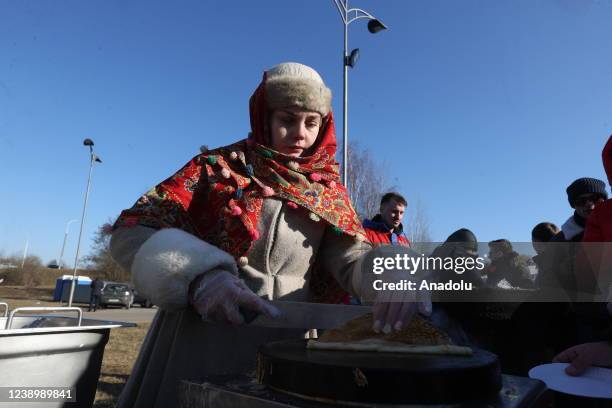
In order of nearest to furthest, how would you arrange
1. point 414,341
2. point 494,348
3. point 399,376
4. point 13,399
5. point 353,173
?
point 399,376 < point 414,341 < point 13,399 < point 494,348 < point 353,173

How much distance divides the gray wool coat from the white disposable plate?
635 millimetres

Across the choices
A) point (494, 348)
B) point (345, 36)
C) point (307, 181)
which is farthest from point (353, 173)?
point (307, 181)

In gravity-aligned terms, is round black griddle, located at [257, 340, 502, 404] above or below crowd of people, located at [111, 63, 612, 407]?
below

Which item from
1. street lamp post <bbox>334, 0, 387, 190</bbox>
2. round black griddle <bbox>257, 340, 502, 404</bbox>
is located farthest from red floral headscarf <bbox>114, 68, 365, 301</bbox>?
street lamp post <bbox>334, 0, 387, 190</bbox>

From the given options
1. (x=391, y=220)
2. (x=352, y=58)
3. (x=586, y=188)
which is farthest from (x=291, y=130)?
(x=352, y=58)

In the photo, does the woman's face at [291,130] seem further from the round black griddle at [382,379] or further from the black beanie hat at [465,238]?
the black beanie hat at [465,238]

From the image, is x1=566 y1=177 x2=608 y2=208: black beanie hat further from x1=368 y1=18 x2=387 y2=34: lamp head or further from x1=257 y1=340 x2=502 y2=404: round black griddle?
x1=368 y1=18 x2=387 y2=34: lamp head

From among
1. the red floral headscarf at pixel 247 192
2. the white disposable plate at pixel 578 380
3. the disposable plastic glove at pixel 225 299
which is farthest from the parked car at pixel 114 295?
the white disposable plate at pixel 578 380

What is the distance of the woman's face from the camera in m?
1.65

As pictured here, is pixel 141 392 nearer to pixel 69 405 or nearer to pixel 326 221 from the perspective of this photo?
pixel 69 405

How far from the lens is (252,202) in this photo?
1500mm

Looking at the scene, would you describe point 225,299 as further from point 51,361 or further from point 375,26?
point 375,26

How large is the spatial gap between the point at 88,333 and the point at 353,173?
48.5 feet

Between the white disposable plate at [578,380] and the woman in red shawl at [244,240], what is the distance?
1.37 ft
